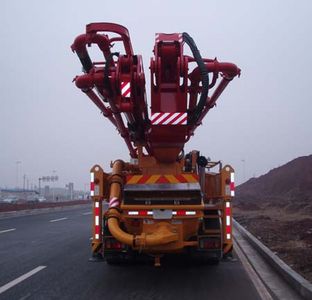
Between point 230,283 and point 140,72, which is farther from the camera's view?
point 230,283

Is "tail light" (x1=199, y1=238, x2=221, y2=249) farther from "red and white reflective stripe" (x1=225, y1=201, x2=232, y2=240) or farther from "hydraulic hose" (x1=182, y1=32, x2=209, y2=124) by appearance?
"hydraulic hose" (x1=182, y1=32, x2=209, y2=124)

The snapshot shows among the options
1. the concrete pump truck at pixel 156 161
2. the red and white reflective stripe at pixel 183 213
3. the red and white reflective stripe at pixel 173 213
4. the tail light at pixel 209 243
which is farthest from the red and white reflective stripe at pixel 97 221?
the tail light at pixel 209 243

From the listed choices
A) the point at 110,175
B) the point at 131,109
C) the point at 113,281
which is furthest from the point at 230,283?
the point at 131,109

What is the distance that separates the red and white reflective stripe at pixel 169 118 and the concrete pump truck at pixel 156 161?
0.05 ft

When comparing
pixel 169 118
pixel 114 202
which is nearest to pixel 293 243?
pixel 114 202

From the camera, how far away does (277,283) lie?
948cm

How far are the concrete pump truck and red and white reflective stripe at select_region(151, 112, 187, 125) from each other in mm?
16

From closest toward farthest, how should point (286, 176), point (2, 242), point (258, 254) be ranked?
point (258, 254), point (2, 242), point (286, 176)

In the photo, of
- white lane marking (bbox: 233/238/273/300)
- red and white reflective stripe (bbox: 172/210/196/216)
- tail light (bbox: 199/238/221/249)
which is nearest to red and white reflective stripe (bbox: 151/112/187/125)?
red and white reflective stripe (bbox: 172/210/196/216)

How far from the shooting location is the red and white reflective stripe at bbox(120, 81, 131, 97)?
27.3 feet

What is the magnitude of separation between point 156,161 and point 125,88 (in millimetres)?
2115

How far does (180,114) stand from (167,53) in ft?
3.25

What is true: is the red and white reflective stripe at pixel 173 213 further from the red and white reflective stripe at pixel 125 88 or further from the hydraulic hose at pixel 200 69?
the red and white reflective stripe at pixel 125 88

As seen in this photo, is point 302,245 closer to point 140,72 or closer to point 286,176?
point 140,72
